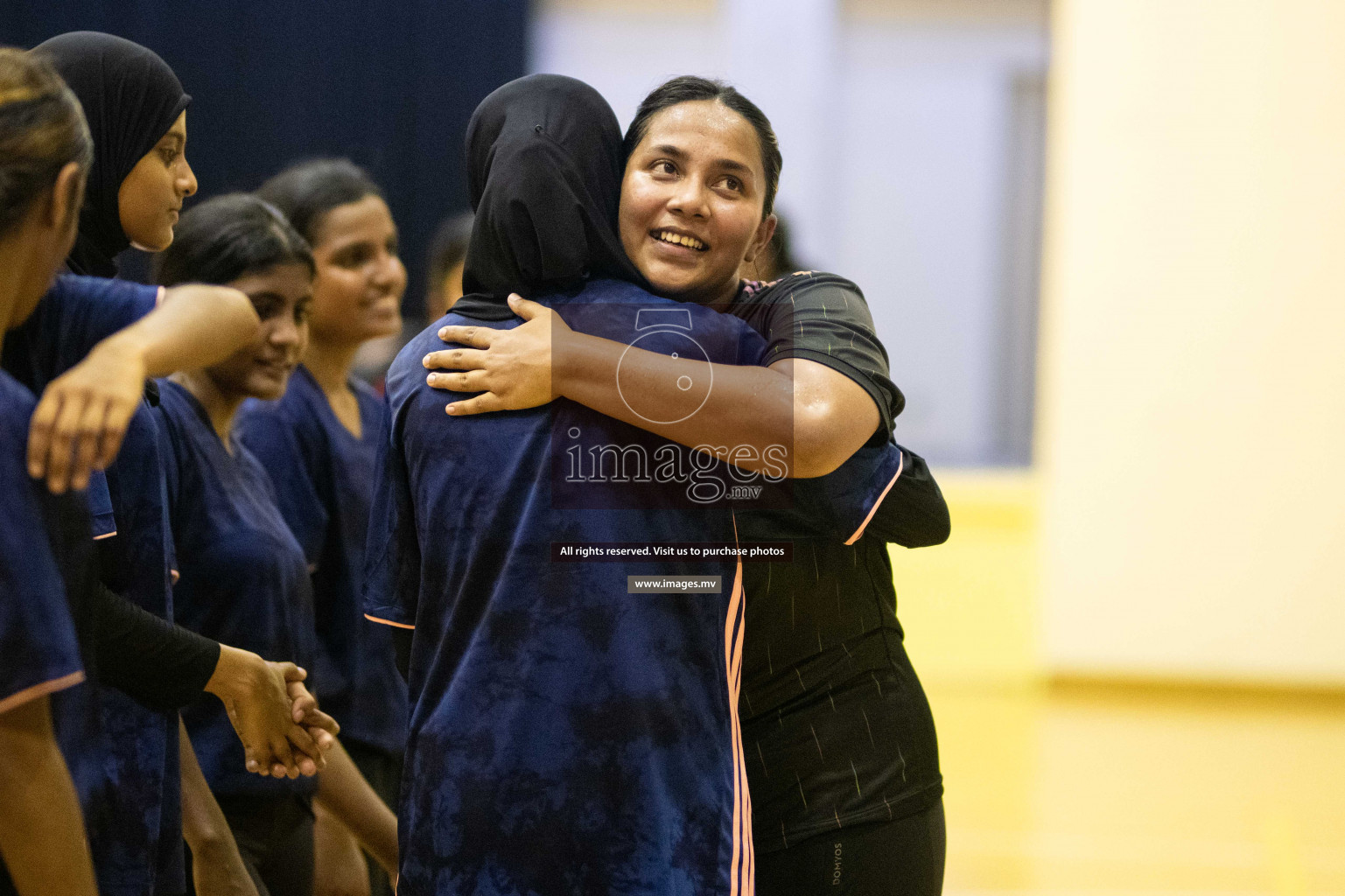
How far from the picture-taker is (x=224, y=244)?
5.61 ft

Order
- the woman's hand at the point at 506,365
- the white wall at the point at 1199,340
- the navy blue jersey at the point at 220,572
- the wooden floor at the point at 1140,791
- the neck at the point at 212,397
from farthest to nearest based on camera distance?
the white wall at the point at 1199,340, the wooden floor at the point at 1140,791, the neck at the point at 212,397, the navy blue jersey at the point at 220,572, the woman's hand at the point at 506,365

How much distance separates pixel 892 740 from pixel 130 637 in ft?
2.71

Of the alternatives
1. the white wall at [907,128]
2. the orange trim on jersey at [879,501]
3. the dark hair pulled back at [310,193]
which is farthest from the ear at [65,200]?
the white wall at [907,128]

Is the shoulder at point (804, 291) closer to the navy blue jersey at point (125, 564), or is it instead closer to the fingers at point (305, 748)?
the navy blue jersey at point (125, 564)

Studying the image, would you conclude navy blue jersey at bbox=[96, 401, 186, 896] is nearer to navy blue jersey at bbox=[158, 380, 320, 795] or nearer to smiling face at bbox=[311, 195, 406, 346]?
navy blue jersey at bbox=[158, 380, 320, 795]

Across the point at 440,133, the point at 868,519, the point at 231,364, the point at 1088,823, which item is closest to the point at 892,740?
the point at 868,519

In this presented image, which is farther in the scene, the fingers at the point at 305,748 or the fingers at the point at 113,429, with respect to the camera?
the fingers at the point at 305,748

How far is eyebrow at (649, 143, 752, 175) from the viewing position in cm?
129

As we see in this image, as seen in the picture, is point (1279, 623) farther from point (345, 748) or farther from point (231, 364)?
point (231, 364)

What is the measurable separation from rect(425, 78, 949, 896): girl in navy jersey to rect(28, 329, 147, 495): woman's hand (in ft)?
0.94

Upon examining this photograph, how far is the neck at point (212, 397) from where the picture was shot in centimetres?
167

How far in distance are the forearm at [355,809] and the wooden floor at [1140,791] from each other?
5.64ft

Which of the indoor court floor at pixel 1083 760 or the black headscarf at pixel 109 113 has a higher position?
the black headscarf at pixel 109 113

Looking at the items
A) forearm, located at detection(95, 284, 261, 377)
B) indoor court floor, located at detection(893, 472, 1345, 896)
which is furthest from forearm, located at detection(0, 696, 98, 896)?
indoor court floor, located at detection(893, 472, 1345, 896)
